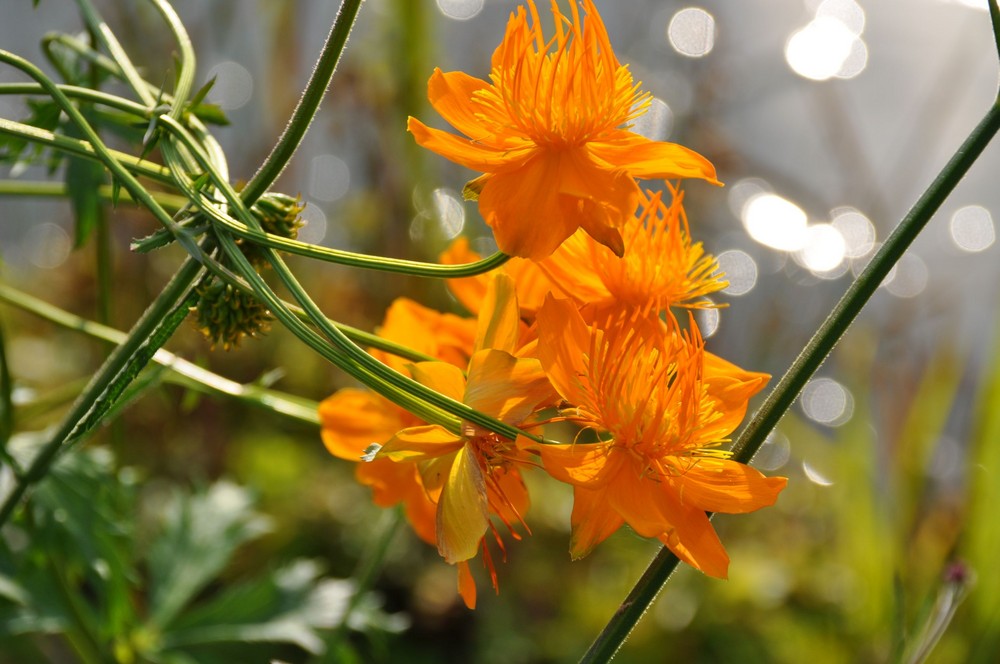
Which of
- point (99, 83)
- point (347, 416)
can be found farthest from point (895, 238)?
point (99, 83)

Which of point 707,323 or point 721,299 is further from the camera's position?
point 721,299

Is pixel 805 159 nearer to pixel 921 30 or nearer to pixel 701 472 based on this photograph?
pixel 921 30

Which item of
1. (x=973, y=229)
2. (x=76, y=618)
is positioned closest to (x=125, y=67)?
(x=76, y=618)

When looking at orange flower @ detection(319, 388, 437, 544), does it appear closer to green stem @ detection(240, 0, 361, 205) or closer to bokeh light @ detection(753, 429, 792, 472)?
green stem @ detection(240, 0, 361, 205)

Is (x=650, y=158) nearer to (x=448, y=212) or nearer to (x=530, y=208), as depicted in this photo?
(x=530, y=208)

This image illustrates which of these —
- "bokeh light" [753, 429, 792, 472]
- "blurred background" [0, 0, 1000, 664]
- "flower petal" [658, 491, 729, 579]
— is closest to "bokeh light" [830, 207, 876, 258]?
"blurred background" [0, 0, 1000, 664]

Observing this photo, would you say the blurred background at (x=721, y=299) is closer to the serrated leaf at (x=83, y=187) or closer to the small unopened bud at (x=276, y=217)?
the serrated leaf at (x=83, y=187)

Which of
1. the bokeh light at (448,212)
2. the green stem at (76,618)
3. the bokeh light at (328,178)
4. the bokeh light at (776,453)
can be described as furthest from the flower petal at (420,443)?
the bokeh light at (328,178)
